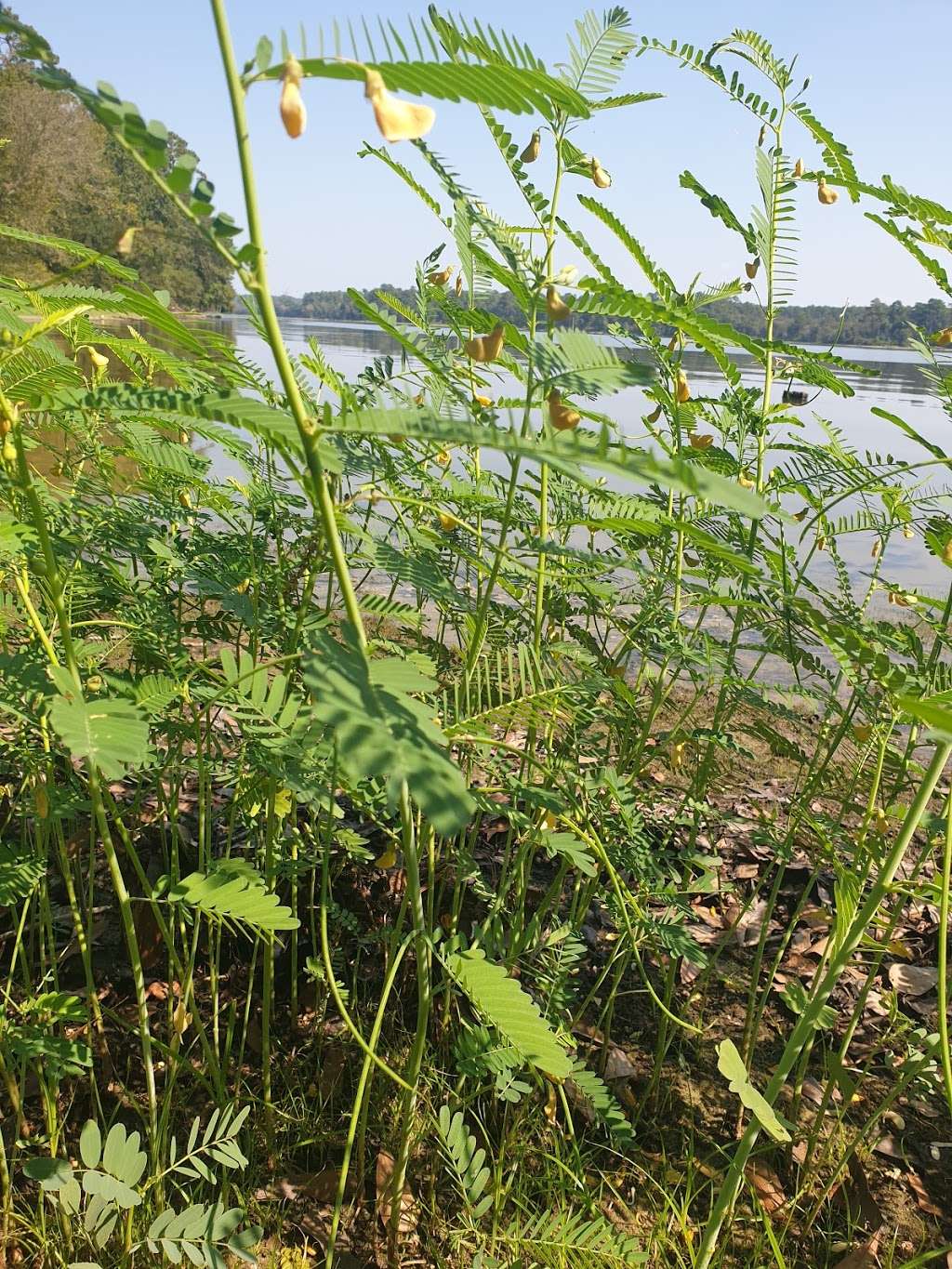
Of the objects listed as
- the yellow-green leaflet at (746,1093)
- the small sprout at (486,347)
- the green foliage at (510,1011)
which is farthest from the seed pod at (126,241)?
the yellow-green leaflet at (746,1093)

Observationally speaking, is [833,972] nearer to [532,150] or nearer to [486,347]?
[486,347]

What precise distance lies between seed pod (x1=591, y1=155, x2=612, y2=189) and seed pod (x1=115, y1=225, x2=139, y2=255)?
638 mm

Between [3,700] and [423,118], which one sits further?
[3,700]

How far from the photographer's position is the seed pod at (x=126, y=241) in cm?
69

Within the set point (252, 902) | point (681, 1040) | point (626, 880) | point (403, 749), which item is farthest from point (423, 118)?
point (626, 880)

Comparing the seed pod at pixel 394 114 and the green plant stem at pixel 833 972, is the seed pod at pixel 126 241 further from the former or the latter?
the green plant stem at pixel 833 972

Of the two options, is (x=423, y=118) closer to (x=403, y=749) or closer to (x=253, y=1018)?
(x=403, y=749)

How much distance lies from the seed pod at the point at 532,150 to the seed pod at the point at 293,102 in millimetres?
602

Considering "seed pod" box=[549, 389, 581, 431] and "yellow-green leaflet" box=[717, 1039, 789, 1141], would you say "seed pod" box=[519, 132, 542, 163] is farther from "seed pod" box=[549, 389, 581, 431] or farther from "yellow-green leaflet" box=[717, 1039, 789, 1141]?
"yellow-green leaflet" box=[717, 1039, 789, 1141]

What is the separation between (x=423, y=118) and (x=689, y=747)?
1.61 meters

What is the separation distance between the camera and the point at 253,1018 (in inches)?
66.4

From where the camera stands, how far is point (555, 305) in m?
0.89

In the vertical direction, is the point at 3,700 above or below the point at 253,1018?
above

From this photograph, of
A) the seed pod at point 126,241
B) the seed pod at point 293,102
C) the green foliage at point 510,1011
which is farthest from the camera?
the green foliage at point 510,1011
